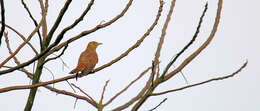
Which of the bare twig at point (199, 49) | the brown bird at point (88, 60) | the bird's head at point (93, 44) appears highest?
the bird's head at point (93, 44)

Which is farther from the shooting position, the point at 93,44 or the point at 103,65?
the point at 93,44

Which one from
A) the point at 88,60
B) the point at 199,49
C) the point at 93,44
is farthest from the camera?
the point at 93,44

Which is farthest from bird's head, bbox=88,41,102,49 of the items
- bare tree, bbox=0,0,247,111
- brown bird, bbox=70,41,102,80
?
bare tree, bbox=0,0,247,111

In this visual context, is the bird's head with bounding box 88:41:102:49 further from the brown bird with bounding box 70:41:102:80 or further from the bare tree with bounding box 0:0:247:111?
the bare tree with bounding box 0:0:247:111

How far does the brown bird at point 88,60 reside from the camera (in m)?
5.91

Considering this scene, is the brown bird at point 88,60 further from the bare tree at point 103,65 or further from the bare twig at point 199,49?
the bare twig at point 199,49

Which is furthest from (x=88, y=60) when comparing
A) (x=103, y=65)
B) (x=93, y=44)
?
(x=103, y=65)

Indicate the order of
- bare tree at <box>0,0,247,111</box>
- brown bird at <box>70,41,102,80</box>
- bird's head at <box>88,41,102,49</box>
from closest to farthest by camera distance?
bare tree at <box>0,0,247,111</box>
brown bird at <box>70,41,102,80</box>
bird's head at <box>88,41,102,49</box>

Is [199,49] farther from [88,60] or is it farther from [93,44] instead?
[93,44]

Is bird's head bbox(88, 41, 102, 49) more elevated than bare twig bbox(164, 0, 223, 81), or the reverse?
bird's head bbox(88, 41, 102, 49)

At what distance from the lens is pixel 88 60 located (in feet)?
20.5

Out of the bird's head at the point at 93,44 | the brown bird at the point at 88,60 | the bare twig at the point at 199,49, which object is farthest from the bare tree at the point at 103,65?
the bird's head at the point at 93,44

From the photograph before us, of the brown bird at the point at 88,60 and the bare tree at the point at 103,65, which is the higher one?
the brown bird at the point at 88,60

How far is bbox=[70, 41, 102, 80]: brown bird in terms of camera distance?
591cm
